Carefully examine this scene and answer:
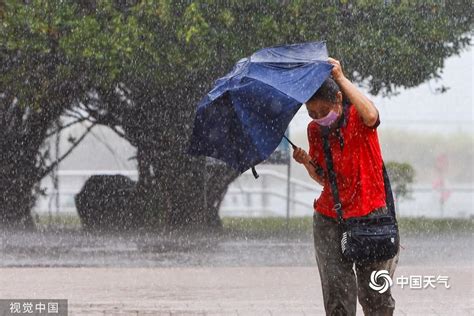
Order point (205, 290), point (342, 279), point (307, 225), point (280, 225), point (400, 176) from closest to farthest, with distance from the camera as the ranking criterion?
1. point (342, 279)
2. point (205, 290)
3. point (307, 225)
4. point (280, 225)
5. point (400, 176)

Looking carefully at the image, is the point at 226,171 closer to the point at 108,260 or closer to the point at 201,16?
the point at 201,16

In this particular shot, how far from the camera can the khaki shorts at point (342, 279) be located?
6016mm

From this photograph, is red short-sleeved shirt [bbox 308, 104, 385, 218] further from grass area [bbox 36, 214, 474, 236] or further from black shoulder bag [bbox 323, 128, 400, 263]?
grass area [bbox 36, 214, 474, 236]

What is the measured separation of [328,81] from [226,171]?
12.5 metres

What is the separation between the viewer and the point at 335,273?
603 cm

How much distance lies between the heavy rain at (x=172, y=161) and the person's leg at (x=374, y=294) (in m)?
0.02

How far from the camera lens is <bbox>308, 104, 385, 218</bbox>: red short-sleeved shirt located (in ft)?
19.2

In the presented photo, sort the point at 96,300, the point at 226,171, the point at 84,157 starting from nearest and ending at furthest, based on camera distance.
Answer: the point at 96,300 → the point at 226,171 → the point at 84,157

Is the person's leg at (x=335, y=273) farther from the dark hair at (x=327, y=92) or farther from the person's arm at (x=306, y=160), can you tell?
the dark hair at (x=327, y=92)

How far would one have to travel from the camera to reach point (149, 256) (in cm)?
1377

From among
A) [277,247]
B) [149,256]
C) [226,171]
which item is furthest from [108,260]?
[226,171]

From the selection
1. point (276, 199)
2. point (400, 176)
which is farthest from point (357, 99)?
point (276, 199)

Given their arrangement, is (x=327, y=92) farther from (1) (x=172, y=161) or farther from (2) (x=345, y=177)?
(1) (x=172, y=161)

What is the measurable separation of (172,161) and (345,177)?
12340 millimetres
